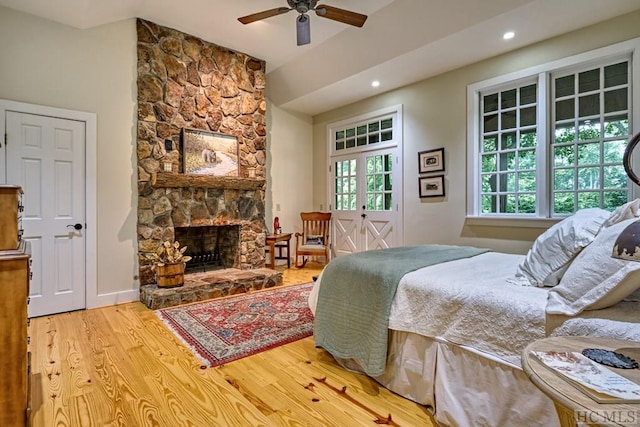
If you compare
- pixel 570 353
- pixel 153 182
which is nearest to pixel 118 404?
pixel 570 353

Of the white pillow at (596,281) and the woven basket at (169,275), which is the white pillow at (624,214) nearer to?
the white pillow at (596,281)

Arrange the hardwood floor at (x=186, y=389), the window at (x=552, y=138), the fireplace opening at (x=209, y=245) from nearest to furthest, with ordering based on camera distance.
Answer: the hardwood floor at (x=186, y=389), the window at (x=552, y=138), the fireplace opening at (x=209, y=245)

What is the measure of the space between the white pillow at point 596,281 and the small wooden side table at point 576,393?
36cm

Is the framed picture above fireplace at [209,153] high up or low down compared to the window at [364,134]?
down

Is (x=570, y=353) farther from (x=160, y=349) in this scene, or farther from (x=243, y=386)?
(x=160, y=349)

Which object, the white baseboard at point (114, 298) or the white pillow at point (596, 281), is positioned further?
the white baseboard at point (114, 298)

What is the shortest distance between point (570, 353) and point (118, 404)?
7.15ft

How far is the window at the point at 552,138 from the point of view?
3.30 m

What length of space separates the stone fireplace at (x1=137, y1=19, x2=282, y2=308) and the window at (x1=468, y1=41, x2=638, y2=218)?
307 cm

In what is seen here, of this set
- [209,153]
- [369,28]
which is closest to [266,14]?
[369,28]

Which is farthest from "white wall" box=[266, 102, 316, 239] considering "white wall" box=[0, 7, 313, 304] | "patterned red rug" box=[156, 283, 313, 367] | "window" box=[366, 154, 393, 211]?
"white wall" box=[0, 7, 313, 304]

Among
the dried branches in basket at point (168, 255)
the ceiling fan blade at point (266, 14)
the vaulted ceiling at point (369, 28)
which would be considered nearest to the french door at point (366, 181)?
the vaulted ceiling at point (369, 28)

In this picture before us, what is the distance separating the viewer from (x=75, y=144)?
3594mm

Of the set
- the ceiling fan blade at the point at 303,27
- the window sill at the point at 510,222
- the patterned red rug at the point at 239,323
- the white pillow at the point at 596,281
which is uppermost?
the ceiling fan blade at the point at 303,27
